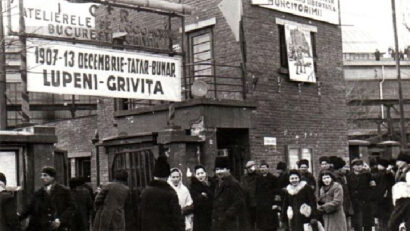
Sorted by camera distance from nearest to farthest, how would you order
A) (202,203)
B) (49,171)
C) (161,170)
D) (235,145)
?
(161,170)
(49,171)
(202,203)
(235,145)

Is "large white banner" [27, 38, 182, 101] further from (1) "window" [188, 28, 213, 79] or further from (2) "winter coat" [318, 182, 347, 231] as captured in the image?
(2) "winter coat" [318, 182, 347, 231]

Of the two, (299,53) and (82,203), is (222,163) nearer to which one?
(82,203)

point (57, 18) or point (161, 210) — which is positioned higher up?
point (57, 18)

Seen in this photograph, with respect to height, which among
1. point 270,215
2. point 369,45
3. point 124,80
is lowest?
point 270,215

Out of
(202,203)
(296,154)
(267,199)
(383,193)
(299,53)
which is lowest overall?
(383,193)

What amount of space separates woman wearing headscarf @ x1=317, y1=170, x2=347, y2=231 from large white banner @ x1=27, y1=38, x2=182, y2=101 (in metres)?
4.51

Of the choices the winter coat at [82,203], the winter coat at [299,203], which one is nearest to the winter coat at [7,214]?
the winter coat at [82,203]

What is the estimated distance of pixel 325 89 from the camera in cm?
2030

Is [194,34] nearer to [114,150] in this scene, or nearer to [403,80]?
[114,150]

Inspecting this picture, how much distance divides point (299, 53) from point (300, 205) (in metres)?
8.70

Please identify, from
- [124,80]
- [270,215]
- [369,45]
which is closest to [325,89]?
[270,215]

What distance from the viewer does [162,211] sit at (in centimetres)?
934

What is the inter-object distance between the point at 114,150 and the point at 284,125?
17.2ft

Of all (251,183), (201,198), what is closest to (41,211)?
(201,198)
